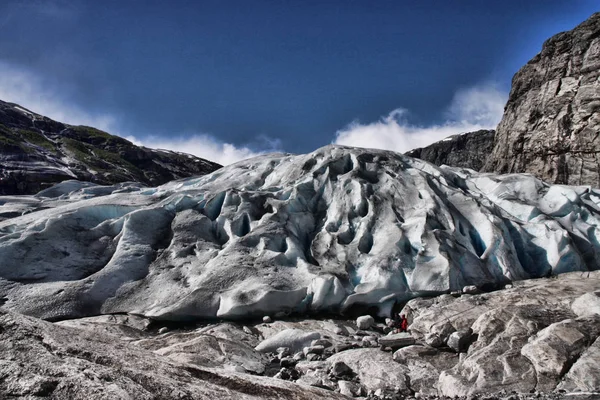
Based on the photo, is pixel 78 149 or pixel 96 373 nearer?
pixel 96 373

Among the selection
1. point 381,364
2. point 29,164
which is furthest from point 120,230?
point 29,164

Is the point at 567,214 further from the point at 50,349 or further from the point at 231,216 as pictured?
the point at 50,349

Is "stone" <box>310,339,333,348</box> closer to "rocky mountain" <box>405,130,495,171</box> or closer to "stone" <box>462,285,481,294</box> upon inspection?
"stone" <box>462,285,481,294</box>

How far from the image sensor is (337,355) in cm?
1191

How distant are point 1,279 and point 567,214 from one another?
26989 mm

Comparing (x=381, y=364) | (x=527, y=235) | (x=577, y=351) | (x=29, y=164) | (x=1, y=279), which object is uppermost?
(x=29, y=164)

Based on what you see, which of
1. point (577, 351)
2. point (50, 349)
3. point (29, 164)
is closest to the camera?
point (50, 349)

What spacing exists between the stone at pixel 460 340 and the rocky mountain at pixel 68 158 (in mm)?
62451

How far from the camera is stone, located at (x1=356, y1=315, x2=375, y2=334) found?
1541cm

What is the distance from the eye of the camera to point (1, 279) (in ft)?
55.3

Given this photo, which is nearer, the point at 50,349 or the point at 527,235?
the point at 50,349

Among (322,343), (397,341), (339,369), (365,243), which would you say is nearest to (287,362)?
(322,343)

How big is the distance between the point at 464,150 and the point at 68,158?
74738 millimetres

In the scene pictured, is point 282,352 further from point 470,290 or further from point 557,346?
point 470,290
